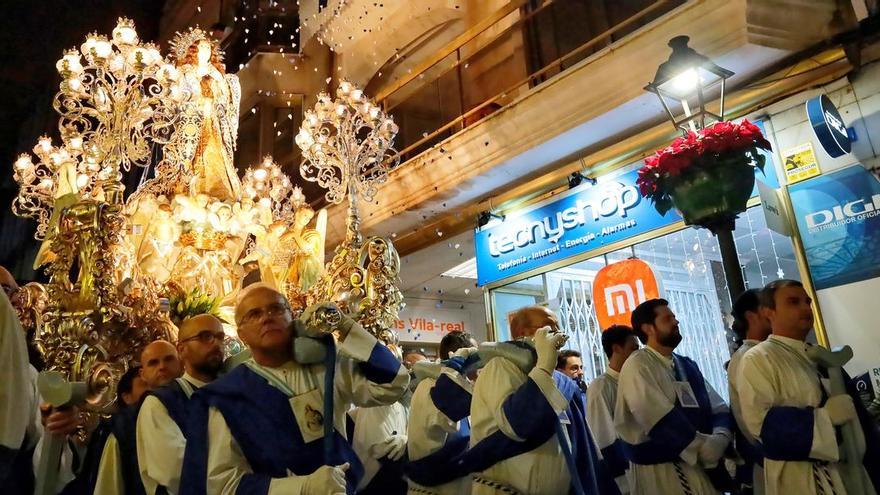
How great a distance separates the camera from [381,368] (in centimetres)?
195

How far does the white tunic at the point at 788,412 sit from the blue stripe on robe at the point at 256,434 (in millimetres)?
1538

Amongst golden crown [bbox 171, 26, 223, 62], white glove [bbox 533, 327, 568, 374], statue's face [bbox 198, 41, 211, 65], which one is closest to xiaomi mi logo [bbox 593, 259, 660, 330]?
white glove [bbox 533, 327, 568, 374]

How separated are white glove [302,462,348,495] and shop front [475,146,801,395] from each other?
285 cm

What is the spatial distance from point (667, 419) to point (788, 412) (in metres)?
0.49

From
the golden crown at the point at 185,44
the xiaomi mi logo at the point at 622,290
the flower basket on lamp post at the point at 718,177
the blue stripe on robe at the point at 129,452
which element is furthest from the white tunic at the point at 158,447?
the golden crown at the point at 185,44

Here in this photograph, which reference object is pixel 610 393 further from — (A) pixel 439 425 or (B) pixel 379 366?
(B) pixel 379 366

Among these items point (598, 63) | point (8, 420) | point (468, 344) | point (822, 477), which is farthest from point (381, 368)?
point (598, 63)

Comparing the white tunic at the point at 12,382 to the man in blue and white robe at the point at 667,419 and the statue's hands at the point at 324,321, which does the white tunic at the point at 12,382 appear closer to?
the statue's hands at the point at 324,321

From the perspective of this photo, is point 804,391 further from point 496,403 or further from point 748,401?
point 496,403

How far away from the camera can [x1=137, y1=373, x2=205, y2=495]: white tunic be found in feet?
6.73

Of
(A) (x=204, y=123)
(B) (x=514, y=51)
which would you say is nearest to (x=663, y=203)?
(B) (x=514, y=51)

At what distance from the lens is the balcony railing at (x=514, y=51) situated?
620 centimetres

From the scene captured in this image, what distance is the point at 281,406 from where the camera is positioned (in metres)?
1.87

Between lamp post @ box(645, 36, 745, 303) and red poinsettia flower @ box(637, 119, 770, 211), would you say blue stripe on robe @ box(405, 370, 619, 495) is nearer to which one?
lamp post @ box(645, 36, 745, 303)
